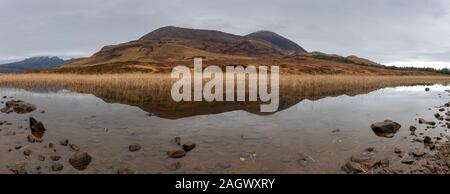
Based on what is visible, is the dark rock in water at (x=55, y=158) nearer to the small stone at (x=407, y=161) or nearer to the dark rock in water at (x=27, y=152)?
the dark rock in water at (x=27, y=152)

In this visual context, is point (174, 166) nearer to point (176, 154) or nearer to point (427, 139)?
point (176, 154)

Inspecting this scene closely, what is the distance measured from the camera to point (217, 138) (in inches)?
527

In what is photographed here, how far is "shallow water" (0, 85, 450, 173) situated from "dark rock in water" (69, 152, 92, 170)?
0.16 metres

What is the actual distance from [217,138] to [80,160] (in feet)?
16.2

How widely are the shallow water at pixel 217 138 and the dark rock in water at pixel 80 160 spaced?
158mm

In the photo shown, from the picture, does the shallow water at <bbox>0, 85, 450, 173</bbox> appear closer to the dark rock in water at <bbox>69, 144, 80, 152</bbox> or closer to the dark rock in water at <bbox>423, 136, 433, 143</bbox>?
the dark rock in water at <bbox>69, 144, 80, 152</bbox>

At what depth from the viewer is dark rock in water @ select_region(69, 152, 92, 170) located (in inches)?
390

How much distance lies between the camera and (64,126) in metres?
15.5

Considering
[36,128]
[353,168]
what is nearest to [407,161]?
[353,168]

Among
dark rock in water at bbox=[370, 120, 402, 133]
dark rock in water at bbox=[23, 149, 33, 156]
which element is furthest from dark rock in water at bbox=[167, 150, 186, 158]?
dark rock in water at bbox=[370, 120, 402, 133]

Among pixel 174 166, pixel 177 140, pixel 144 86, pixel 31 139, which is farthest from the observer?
pixel 144 86

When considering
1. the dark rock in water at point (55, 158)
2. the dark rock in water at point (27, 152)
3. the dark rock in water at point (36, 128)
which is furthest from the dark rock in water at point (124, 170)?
the dark rock in water at point (36, 128)
